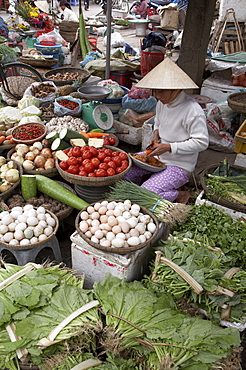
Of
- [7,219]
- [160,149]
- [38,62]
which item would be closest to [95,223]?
[7,219]

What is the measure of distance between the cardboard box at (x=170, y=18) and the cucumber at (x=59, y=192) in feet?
43.3

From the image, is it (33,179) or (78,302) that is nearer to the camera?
(78,302)

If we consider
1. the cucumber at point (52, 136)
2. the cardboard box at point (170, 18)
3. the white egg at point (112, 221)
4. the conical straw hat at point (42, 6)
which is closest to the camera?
the white egg at point (112, 221)

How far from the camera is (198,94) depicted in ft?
20.1

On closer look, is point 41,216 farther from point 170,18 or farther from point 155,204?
point 170,18

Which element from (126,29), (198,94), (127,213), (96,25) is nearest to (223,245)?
(127,213)

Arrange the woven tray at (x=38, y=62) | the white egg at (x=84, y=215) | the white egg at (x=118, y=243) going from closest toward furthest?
the white egg at (x=118, y=243) < the white egg at (x=84, y=215) < the woven tray at (x=38, y=62)

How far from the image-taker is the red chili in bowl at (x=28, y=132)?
396 cm

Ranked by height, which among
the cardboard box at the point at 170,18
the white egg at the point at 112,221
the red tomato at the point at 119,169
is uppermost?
the cardboard box at the point at 170,18

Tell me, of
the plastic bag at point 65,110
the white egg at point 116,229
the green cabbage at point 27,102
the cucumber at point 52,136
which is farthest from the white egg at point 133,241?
the green cabbage at point 27,102

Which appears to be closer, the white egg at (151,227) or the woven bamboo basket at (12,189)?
the white egg at (151,227)

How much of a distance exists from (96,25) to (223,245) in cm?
1523

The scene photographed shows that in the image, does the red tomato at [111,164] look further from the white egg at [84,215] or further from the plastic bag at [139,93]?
the plastic bag at [139,93]

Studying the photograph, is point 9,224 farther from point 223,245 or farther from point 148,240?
point 223,245
